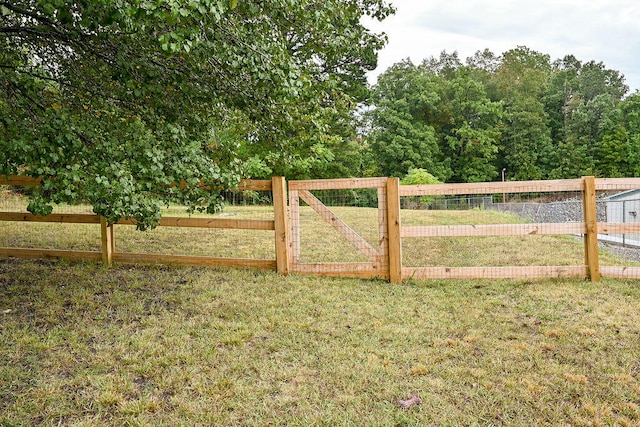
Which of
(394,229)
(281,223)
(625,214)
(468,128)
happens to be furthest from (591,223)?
(468,128)

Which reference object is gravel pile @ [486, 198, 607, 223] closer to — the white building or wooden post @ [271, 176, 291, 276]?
the white building

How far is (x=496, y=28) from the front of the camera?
3631 centimetres

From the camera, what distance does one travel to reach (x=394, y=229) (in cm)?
501

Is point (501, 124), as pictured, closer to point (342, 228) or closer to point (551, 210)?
point (551, 210)

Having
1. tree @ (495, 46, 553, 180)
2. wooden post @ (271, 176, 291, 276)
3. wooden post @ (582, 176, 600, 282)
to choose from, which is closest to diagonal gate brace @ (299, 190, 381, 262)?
wooden post @ (271, 176, 291, 276)

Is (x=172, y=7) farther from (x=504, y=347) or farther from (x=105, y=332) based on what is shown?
(x=504, y=347)

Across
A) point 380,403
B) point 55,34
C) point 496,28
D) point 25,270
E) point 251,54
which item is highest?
point 496,28

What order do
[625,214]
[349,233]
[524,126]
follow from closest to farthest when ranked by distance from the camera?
[349,233]
[625,214]
[524,126]

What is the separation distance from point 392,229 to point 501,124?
1446 inches

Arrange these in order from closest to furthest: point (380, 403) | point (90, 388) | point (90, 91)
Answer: point (380, 403), point (90, 388), point (90, 91)

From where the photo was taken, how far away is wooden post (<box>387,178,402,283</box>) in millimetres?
4992

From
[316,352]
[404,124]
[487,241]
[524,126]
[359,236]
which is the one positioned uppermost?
[524,126]

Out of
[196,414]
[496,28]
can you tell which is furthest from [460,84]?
[196,414]

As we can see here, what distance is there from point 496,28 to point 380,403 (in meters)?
40.9
